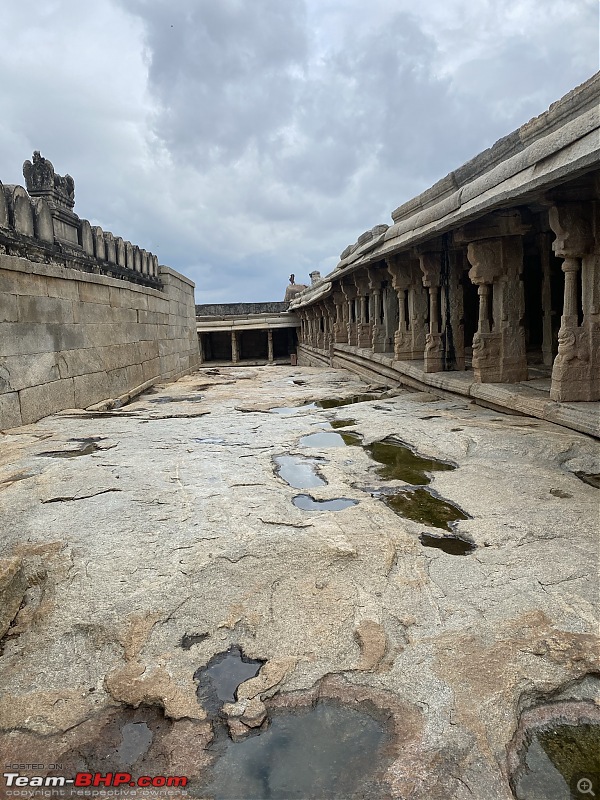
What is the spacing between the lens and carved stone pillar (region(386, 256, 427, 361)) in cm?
880

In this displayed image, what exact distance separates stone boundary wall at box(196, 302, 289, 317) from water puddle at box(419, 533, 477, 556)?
27.0 meters

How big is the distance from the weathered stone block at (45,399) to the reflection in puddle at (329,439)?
10.3 feet

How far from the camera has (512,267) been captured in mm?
6027

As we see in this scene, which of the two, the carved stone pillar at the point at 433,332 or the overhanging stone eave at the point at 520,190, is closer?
the overhanging stone eave at the point at 520,190

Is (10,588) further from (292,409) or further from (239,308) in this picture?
(239,308)

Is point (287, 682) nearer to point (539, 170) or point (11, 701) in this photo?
point (11, 701)

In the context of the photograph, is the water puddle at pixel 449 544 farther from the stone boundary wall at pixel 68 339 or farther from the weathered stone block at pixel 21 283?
the weathered stone block at pixel 21 283

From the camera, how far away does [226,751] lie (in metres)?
1.34

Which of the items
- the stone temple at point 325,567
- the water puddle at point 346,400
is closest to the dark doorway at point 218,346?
the water puddle at point 346,400

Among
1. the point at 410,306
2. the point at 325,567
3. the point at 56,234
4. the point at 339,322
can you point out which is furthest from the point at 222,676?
the point at 339,322

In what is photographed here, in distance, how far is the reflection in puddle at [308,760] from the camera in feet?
4.04

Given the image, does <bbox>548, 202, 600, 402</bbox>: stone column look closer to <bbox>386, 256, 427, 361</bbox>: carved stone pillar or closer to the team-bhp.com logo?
<bbox>386, 256, 427, 361</bbox>: carved stone pillar

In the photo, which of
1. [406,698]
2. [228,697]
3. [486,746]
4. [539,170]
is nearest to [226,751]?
[228,697]

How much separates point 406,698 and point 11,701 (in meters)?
1.12
